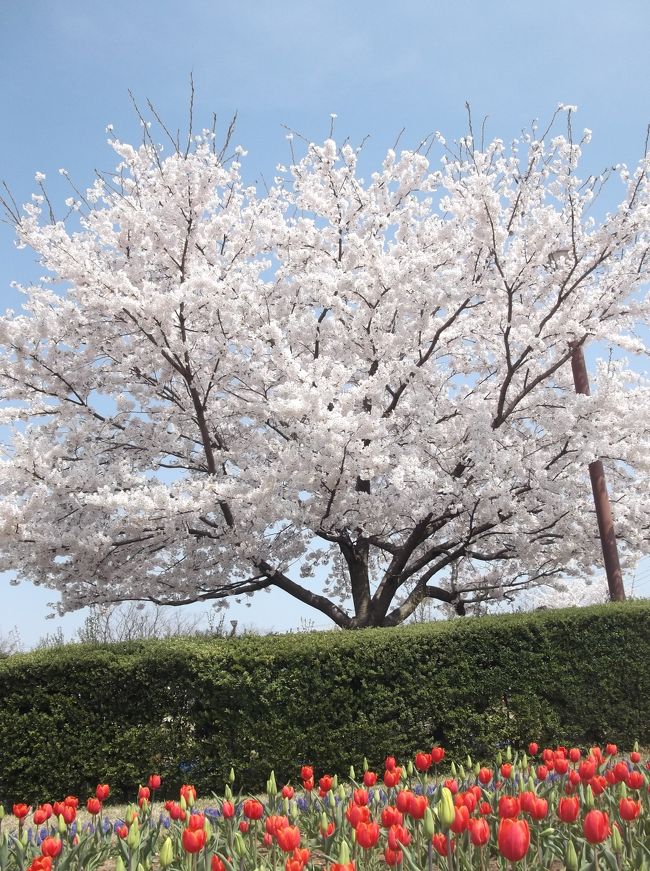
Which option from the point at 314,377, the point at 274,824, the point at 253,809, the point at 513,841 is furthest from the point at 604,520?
the point at 513,841

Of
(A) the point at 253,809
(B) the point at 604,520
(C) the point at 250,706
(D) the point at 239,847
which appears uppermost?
(B) the point at 604,520

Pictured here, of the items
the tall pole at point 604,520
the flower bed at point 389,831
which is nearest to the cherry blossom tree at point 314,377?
the tall pole at point 604,520

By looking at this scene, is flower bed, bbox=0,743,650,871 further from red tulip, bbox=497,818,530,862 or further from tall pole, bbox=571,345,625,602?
tall pole, bbox=571,345,625,602

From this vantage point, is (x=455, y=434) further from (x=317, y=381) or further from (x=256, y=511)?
(x=256, y=511)

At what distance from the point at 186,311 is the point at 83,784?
616 centimetres

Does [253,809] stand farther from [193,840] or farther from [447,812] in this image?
[447,812]

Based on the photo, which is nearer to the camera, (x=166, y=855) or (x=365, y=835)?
(x=365, y=835)

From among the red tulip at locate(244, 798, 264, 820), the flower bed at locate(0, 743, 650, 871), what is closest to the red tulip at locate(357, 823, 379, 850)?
the flower bed at locate(0, 743, 650, 871)

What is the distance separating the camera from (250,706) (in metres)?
7.12

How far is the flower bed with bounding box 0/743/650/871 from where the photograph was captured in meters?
2.84

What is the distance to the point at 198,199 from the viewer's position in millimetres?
10719

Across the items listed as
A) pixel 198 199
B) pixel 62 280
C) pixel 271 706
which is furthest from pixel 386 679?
pixel 62 280

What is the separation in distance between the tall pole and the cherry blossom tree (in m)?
0.44

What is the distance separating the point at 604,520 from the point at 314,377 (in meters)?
4.77
